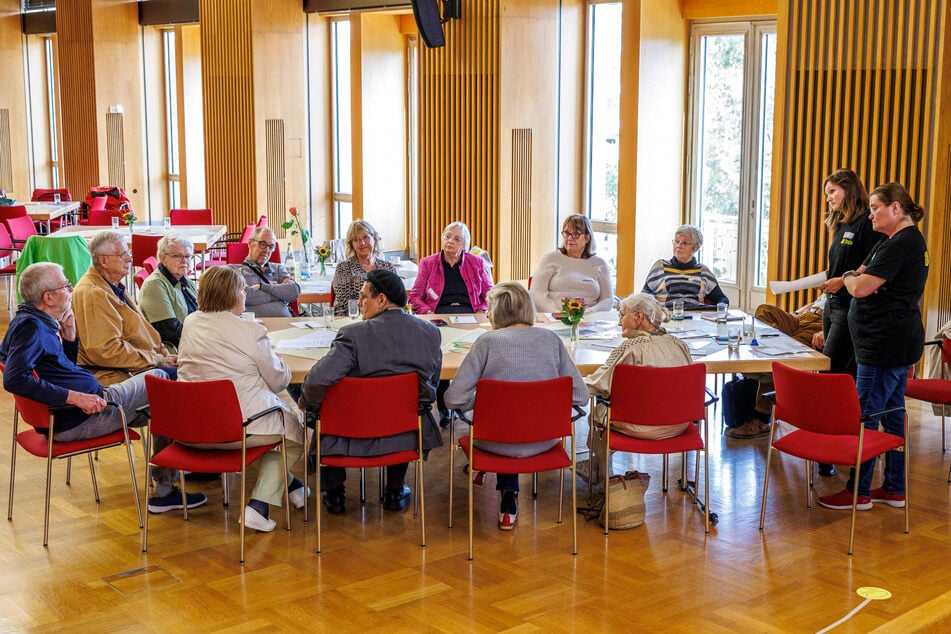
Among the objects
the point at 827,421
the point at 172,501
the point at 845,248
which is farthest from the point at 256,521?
the point at 845,248

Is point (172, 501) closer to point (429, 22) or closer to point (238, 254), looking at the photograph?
point (238, 254)

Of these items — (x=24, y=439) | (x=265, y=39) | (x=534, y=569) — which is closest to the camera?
(x=534, y=569)

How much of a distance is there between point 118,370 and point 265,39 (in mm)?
10040

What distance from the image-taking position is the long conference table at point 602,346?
6.08m

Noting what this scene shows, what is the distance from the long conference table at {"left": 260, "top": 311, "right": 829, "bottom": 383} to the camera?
6.08 m

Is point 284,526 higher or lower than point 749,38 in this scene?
lower

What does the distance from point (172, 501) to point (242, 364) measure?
1032 mm

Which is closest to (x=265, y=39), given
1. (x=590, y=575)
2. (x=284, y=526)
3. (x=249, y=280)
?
(x=249, y=280)

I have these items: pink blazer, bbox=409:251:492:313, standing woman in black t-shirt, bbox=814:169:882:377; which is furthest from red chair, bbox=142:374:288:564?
standing woman in black t-shirt, bbox=814:169:882:377

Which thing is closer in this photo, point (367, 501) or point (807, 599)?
point (807, 599)

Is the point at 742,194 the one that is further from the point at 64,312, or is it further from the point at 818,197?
the point at 64,312

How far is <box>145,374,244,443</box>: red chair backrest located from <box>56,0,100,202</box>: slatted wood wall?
14.9 meters

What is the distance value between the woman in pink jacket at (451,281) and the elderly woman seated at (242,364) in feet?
7.90

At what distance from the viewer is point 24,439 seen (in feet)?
18.1
